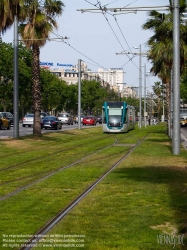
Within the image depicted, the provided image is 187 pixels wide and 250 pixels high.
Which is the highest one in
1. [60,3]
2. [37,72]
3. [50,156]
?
[60,3]

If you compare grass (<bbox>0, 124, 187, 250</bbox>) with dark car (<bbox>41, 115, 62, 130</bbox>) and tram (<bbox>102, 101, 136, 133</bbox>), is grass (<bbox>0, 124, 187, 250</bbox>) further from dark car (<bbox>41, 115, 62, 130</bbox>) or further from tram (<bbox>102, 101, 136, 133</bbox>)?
dark car (<bbox>41, 115, 62, 130</bbox>)

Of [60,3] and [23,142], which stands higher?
[60,3]

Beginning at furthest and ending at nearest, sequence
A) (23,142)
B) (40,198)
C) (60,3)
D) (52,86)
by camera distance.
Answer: (52,86) → (60,3) → (23,142) → (40,198)

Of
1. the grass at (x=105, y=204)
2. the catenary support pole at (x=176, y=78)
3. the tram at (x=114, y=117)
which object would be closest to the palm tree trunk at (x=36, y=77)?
the tram at (x=114, y=117)

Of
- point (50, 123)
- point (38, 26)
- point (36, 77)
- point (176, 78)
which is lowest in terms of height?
point (50, 123)

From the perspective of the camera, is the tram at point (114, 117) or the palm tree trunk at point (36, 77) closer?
the palm tree trunk at point (36, 77)

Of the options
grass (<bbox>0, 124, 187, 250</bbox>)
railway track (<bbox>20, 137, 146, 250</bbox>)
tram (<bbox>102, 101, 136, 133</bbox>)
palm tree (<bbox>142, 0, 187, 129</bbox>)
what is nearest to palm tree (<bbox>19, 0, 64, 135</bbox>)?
palm tree (<bbox>142, 0, 187, 129</bbox>)

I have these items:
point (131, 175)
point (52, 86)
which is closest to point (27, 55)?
point (52, 86)

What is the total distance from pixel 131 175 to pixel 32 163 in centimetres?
498

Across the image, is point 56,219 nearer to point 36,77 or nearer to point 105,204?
point 105,204

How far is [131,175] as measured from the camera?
16.5 m

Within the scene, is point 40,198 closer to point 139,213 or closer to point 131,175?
point 139,213

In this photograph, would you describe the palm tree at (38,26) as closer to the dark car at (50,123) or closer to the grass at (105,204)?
the grass at (105,204)

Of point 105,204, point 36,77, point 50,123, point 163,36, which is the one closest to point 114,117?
point 50,123
